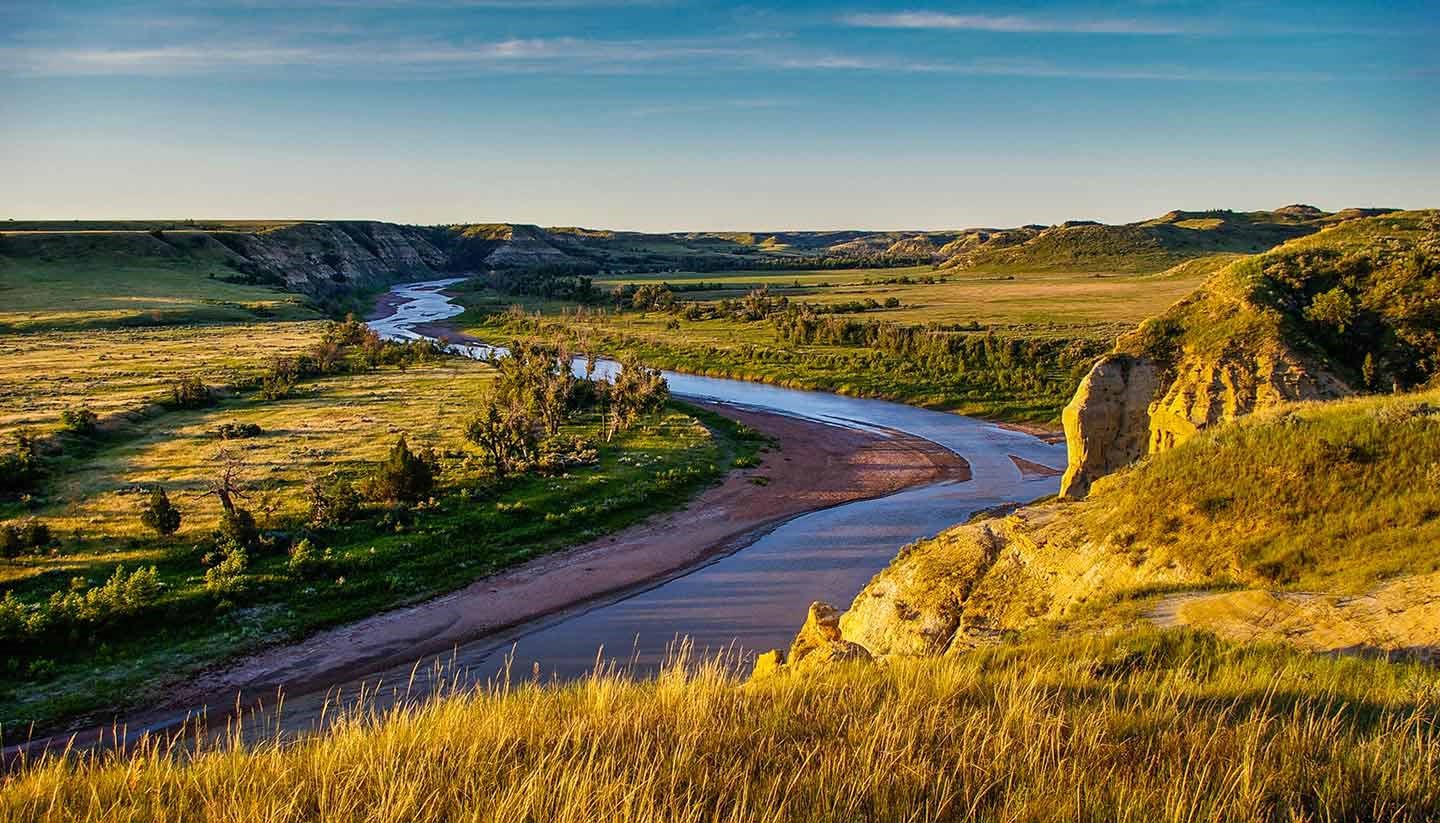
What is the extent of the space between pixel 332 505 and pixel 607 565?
893 centimetres

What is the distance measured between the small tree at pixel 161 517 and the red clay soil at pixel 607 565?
7290 millimetres

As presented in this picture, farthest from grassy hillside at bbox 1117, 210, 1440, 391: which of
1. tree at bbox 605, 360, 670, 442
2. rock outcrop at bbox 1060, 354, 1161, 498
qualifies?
tree at bbox 605, 360, 670, 442

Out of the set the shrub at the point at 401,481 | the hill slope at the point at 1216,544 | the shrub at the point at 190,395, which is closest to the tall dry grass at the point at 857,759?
the hill slope at the point at 1216,544

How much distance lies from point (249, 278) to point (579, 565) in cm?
12032

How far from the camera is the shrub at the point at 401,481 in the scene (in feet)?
90.2

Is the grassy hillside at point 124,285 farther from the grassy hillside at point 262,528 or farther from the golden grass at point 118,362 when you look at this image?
the grassy hillside at point 262,528

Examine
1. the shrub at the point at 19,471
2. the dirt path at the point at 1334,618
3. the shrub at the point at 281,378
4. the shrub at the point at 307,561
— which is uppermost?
the dirt path at the point at 1334,618

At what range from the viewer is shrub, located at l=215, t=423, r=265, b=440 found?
36500 millimetres

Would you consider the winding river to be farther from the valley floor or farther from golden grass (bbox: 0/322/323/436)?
golden grass (bbox: 0/322/323/436)

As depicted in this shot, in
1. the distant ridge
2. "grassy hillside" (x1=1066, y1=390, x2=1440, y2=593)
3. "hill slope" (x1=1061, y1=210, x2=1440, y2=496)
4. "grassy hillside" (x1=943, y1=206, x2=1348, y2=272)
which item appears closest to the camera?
"grassy hillside" (x1=1066, y1=390, x2=1440, y2=593)

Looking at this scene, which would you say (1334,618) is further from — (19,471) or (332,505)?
(19,471)

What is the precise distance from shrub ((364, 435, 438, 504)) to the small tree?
5.54 meters

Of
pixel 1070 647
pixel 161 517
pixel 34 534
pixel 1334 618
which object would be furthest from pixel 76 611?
pixel 1334 618

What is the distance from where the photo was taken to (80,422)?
119ft
